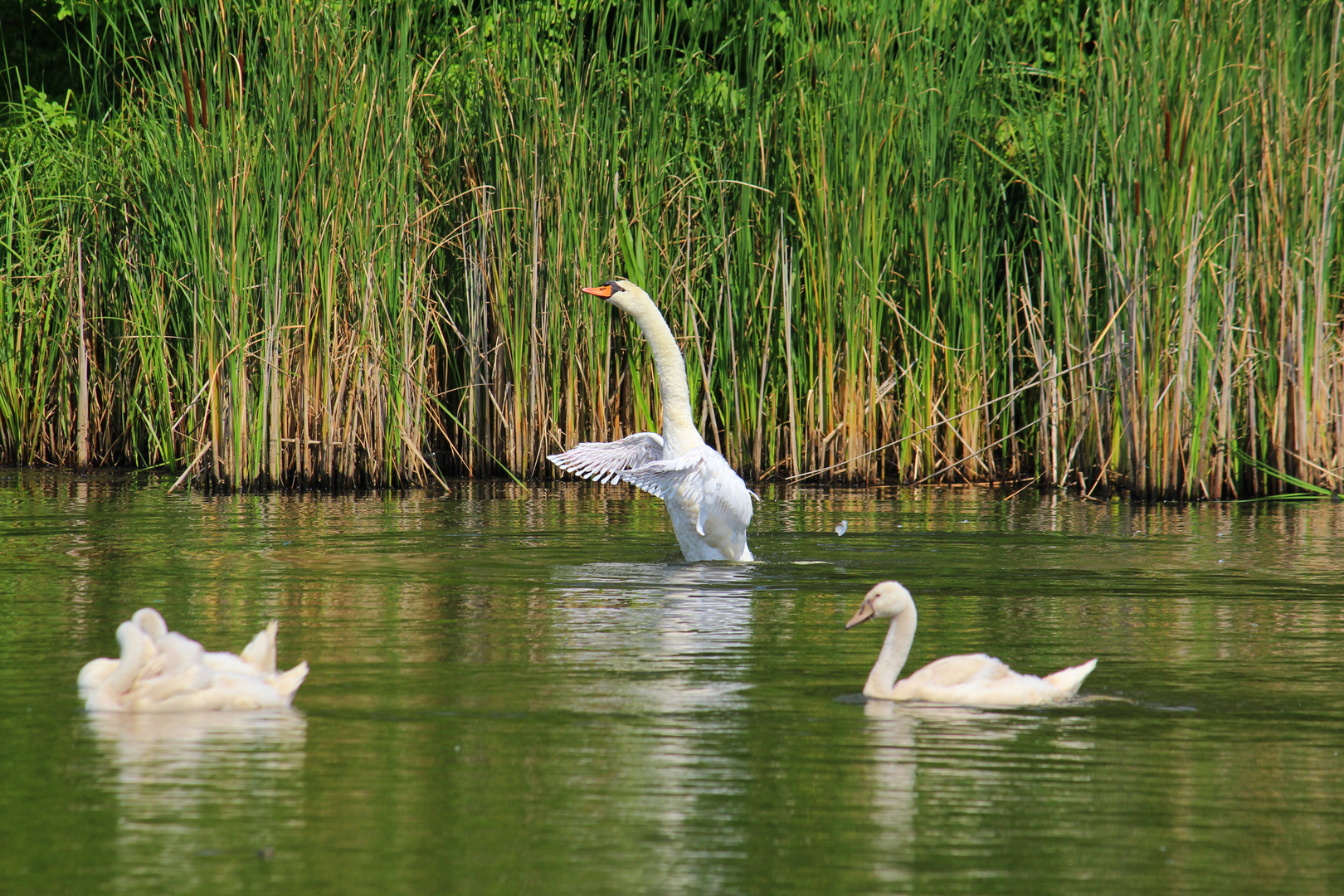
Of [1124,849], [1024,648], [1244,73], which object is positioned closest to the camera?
[1124,849]

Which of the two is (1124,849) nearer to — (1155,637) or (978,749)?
(978,749)

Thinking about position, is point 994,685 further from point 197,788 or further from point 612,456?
point 612,456

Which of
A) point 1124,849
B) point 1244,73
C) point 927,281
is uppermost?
point 1244,73

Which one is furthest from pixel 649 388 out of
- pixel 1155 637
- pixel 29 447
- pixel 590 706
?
pixel 590 706

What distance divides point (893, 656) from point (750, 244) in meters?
7.18

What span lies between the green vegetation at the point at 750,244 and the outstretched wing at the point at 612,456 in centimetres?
294

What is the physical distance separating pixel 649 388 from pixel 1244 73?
444cm

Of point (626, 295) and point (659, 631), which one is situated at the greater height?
point (626, 295)

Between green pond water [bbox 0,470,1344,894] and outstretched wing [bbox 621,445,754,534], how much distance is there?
11.1 inches

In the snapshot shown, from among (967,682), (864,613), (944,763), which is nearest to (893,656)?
(967,682)

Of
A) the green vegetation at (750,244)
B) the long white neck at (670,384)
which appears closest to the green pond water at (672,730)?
the long white neck at (670,384)

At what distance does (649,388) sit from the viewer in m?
12.7

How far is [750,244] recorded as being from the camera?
12508 mm

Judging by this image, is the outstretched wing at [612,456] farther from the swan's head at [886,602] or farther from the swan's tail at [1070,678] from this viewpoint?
the swan's tail at [1070,678]
